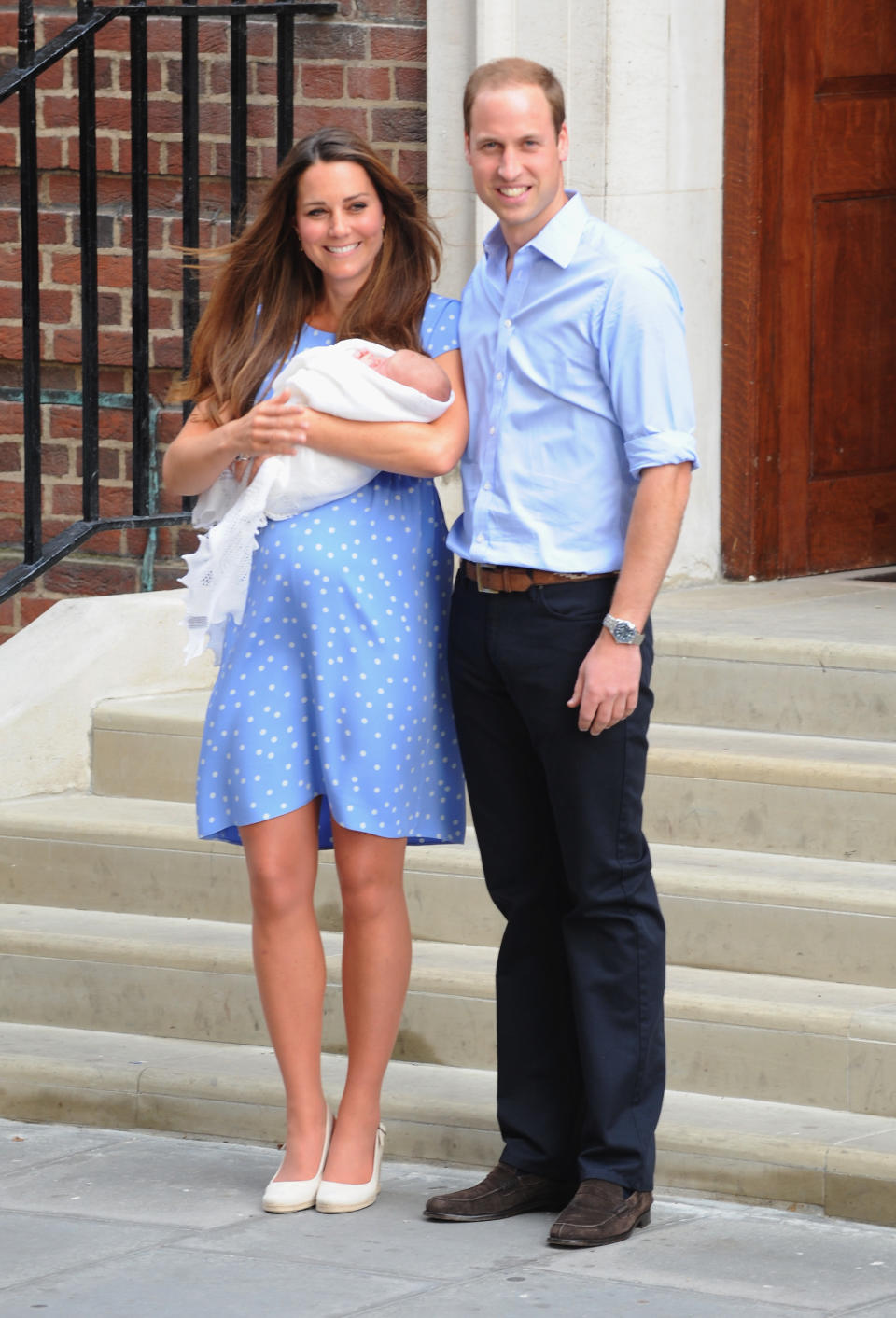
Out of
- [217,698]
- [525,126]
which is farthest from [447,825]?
[525,126]

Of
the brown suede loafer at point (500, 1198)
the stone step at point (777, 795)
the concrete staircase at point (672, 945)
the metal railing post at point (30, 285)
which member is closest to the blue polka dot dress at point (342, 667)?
the brown suede loafer at point (500, 1198)

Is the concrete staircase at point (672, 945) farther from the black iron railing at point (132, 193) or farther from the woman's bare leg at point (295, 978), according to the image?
the black iron railing at point (132, 193)

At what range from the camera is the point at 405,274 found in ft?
12.0

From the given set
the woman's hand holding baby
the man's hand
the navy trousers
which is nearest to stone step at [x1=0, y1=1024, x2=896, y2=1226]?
the navy trousers

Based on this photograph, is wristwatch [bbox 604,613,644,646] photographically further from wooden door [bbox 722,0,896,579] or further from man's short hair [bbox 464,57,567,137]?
wooden door [bbox 722,0,896,579]

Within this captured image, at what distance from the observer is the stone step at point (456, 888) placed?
4137mm

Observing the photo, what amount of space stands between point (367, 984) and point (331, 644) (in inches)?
22.6

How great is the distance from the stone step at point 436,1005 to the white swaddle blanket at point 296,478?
3.12 ft

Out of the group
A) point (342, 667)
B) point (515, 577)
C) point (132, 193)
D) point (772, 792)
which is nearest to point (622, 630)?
point (515, 577)

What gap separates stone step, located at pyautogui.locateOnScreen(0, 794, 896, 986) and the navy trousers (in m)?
0.62

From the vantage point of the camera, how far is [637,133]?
18.1 feet

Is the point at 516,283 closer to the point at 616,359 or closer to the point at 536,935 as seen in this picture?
the point at 616,359

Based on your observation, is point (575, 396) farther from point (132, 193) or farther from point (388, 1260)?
point (132, 193)

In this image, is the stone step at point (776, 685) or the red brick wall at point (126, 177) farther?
the red brick wall at point (126, 177)
